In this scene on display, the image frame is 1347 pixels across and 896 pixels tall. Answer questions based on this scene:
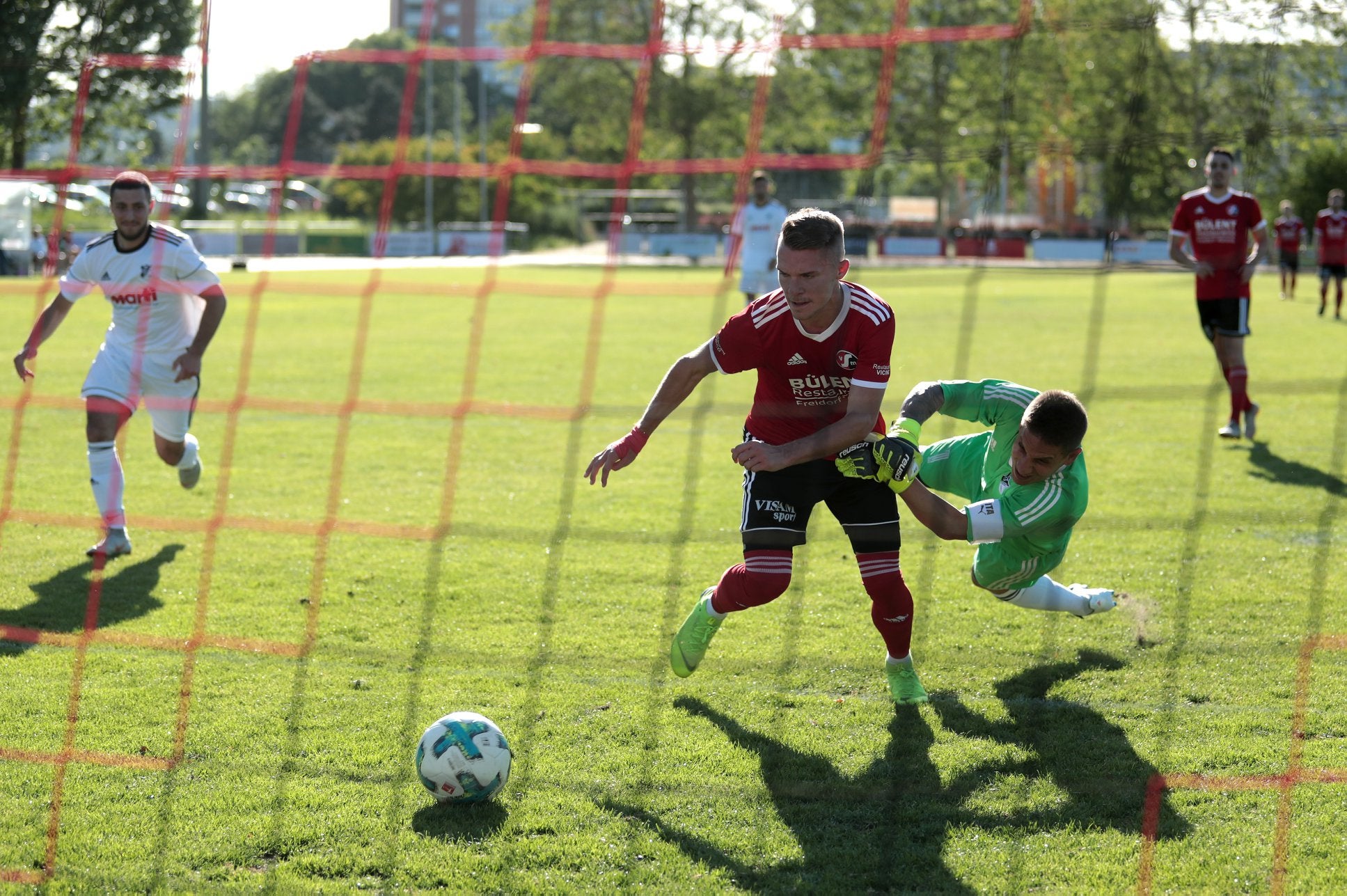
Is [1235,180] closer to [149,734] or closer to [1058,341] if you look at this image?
[1058,341]

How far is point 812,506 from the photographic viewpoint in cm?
402

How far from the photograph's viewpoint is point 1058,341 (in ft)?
51.4

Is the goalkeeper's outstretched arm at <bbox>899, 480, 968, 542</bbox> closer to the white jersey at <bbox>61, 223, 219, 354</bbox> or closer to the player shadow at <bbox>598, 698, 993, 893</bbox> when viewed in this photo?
the player shadow at <bbox>598, 698, 993, 893</bbox>

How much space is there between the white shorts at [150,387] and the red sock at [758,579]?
3463mm

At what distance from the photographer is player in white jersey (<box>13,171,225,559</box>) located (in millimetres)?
5852

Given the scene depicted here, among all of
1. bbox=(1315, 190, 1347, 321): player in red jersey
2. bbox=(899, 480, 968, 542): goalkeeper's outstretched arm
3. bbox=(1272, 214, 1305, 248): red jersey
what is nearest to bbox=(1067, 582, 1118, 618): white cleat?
bbox=(899, 480, 968, 542): goalkeeper's outstretched arm

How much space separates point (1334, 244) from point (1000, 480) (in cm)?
1806

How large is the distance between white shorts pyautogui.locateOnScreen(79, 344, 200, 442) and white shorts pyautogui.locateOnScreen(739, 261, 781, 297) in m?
9.13

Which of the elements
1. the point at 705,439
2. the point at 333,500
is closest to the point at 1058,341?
the point at 705,439

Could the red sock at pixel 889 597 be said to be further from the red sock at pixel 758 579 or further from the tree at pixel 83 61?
the tree at pixel 83 61

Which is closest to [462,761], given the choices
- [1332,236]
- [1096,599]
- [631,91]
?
[1096,599]

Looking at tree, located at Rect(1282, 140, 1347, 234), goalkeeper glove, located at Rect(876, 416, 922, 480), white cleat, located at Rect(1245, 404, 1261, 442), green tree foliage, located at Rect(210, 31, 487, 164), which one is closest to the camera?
goalkeeper glove, located at Rect(876, 416, 922, 480)

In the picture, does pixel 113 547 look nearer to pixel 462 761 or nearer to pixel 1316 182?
pixel 462 761

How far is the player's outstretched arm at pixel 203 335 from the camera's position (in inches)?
226
